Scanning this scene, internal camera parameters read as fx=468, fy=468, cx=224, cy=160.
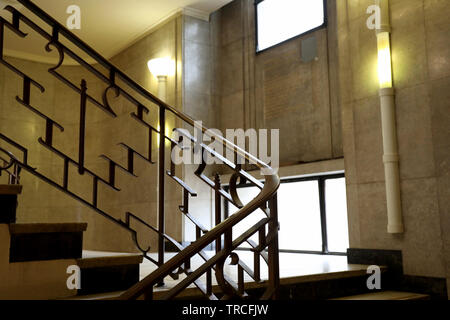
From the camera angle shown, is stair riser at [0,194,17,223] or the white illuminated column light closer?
stair riser at [0,194,17,223]

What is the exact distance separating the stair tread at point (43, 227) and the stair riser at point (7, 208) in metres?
0.07

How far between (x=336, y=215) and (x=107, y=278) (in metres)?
3.17

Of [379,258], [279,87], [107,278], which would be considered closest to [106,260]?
[107,278]

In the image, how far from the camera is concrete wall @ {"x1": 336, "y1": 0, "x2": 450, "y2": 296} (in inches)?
142

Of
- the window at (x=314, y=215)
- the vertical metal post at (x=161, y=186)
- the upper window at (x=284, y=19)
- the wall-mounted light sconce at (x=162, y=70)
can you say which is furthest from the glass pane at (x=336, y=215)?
the vertical metal post at (x=161, y=186)

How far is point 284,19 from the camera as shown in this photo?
19.3ft

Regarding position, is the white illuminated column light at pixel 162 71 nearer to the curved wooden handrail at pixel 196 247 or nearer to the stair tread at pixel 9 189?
the stair tread at pixel 9 189

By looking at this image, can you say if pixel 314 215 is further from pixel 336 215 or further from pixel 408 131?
pixel 408 131

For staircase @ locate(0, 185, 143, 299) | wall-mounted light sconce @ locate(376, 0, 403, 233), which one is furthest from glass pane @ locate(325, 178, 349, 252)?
staircase @ locate(0, 185, 143, 299)

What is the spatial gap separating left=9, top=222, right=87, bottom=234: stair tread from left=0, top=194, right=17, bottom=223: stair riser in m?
0.07

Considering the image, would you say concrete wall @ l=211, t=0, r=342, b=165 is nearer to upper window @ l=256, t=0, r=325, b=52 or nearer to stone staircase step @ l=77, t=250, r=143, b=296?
upper window @ l=256, t=0, r=325, b=52

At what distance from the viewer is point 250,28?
249 inches
